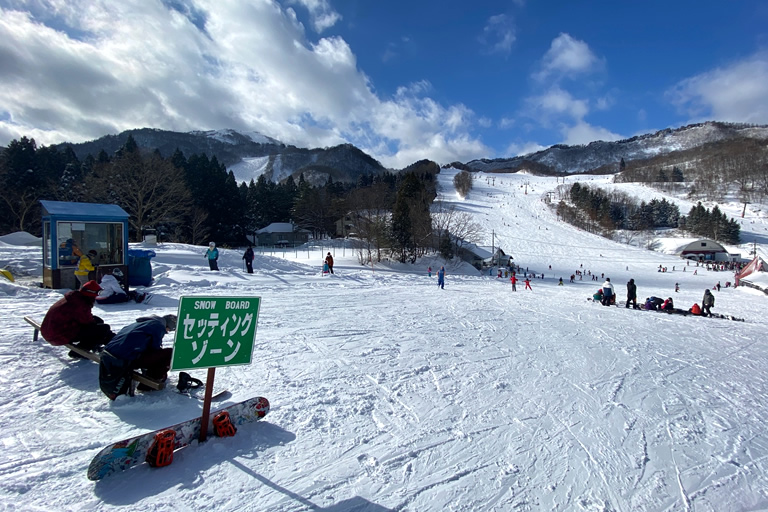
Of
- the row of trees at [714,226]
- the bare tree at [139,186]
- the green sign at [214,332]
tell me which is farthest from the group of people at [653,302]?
the row of trees at [714,226]

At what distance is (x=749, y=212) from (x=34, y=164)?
145849 mm

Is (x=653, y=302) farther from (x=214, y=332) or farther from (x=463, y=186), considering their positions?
(x=463, y=186)

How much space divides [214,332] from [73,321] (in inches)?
119

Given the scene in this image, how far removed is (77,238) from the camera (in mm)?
11516

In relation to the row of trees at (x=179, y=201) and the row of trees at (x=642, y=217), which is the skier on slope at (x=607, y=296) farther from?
the row of trees at (x=642, y=217)

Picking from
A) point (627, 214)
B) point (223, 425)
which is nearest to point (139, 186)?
point (223, 425)

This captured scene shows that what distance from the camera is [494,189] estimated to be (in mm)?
126188

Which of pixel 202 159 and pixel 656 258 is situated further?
pixel 656 258

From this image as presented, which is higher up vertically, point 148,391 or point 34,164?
point 34,164

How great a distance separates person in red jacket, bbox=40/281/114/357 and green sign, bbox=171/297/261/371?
8.47 feet

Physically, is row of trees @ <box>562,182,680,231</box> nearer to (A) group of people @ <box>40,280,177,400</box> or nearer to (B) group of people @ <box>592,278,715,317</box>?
(B) group of people @ <box>592,278,715,317</box>

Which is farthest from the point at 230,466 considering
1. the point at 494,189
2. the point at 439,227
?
the point at 494,189

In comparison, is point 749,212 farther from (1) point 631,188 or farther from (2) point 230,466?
(2) point 230,466

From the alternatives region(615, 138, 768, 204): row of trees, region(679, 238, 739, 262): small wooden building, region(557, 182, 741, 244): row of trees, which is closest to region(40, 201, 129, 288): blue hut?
region(679, 238, 739, 262): small wooden building
